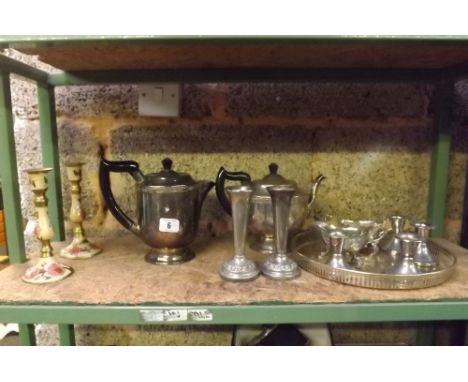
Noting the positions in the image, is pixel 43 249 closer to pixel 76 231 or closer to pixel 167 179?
pixel 76 231

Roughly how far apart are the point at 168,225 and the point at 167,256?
8 centimetres

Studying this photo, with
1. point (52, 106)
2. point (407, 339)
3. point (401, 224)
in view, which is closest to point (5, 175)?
point (52, 106)

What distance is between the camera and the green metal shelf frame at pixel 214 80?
20.1 inches

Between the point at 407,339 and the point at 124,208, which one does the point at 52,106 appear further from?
the point at 407,339

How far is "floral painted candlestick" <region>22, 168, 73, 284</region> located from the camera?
1.94ft

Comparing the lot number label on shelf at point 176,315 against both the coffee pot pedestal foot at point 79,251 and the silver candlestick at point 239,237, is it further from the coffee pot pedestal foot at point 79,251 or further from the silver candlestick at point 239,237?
the coffee pot pedestal foot at point 79,251

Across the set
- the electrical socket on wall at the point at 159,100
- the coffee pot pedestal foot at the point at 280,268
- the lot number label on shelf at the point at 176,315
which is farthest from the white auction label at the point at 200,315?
the electrical socket on wall at the point at 159,100

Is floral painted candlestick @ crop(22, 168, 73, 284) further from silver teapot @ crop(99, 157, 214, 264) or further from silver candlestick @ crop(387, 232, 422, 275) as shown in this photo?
silver candlestick @ crop(387, 232, 422, 275)

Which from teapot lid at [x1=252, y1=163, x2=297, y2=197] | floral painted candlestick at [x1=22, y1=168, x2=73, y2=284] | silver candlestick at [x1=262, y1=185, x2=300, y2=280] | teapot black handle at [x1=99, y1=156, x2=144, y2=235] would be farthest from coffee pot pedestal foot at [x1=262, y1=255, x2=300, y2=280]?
floral painted candlestick at [x1=22, y1=168, x2=73, y2=284]

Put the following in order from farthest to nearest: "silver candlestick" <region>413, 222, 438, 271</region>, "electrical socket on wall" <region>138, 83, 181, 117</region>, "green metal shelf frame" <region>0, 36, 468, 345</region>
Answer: "electrical socket on wall" <region>138, 83, 181, 117</region> → "silver candlestick" <region>413, 222, 438, 271</region> → "green metal shelf frame" <region>0, 36, 468, 345</region>

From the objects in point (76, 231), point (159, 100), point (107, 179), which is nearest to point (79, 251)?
point (76, 231)

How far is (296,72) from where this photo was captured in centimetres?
79

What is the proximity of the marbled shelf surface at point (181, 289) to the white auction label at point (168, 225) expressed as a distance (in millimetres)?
76

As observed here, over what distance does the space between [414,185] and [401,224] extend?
8.5 inches
